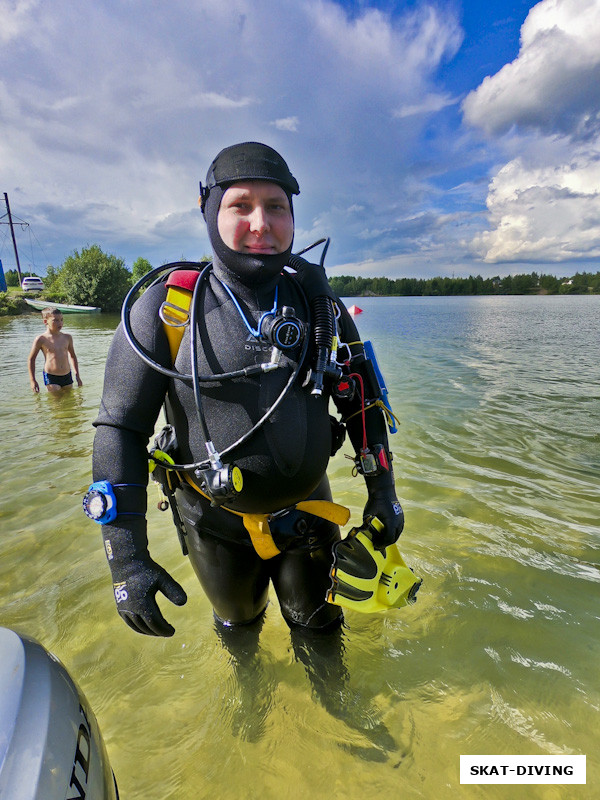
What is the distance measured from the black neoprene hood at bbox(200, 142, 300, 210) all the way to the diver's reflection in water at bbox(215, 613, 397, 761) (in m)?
2.19

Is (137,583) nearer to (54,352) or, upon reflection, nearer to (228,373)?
(228,373)

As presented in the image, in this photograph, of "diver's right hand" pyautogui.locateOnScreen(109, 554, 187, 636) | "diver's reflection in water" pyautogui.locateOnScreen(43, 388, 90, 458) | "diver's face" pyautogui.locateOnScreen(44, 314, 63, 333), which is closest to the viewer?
"diver's right hand" pyautogui.locateOnScreen(109, 554, 187, 636)

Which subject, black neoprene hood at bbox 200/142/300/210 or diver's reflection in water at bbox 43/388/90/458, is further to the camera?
diver's reflection in water at bbox 43/388/90/458

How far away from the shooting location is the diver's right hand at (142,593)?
1591mm

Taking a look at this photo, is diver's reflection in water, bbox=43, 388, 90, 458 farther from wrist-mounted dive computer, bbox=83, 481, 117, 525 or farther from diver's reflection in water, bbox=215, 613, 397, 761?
wrist-mounted dive computer, bbox=83, 481, 117, 525

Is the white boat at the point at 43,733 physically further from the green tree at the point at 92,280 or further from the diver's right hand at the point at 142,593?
the green tree at the point at 92,280

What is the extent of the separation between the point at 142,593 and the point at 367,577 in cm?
99

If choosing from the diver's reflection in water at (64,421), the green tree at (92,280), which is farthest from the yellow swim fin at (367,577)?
the green tree at (92,280)

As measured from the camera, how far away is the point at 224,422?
1.74 metres

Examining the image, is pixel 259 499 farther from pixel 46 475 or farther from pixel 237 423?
pixel 46 475

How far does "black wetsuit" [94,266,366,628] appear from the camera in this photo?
169cm

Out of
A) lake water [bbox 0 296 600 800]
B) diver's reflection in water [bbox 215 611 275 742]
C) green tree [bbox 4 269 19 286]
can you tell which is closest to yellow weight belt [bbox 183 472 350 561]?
diver's reflection in water [bbox 215 611 275 742]

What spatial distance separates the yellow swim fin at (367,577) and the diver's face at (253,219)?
55.5 inches

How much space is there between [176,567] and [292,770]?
6.51 ft
